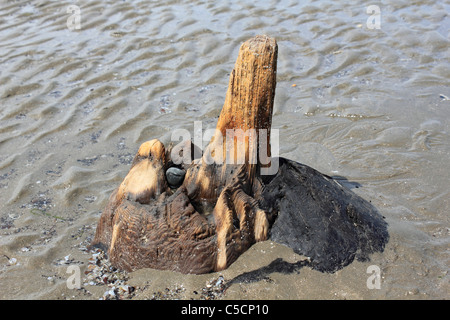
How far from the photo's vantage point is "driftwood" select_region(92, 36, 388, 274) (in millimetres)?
3041

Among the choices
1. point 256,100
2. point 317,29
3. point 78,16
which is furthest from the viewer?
point 78,16

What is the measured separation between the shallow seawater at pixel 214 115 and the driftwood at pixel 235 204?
13 centimetres

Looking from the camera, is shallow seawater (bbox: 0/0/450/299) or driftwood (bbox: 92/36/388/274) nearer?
driftwood (bbox: 92/36/388/274)

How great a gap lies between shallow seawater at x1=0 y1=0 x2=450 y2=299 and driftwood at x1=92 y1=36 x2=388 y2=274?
132 millimetres

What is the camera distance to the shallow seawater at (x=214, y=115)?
10.5 feet

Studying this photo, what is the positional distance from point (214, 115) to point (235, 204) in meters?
2.98

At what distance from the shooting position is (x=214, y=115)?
235 inches

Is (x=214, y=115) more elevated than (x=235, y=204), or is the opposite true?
(x=235, y=204)

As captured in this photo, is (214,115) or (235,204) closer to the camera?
(235,204)

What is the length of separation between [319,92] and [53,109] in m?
3.75

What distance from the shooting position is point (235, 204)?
3.13 m

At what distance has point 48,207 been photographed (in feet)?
14.3
